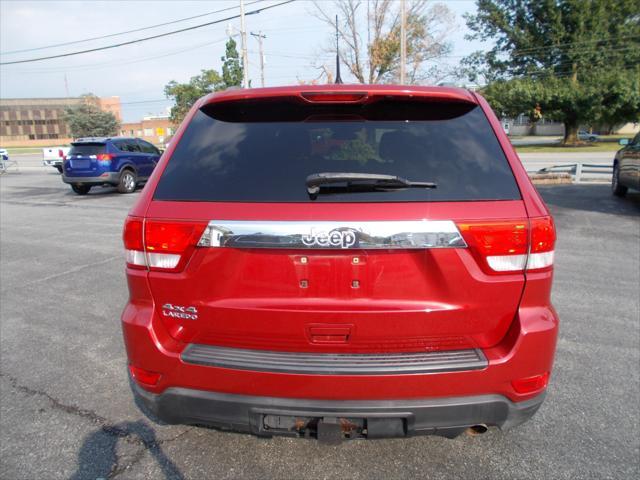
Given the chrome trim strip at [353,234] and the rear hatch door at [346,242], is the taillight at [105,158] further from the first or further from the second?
the chrome trim strip at [353,234]

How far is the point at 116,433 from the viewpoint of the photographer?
8.90ft

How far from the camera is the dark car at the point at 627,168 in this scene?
31.2 ft

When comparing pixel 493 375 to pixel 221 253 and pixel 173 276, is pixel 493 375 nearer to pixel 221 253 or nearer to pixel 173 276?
pixel 221 253

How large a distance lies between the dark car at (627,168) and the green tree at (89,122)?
206 feet

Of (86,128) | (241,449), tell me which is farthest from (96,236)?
(86,128)

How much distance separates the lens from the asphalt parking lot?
7.89 feet

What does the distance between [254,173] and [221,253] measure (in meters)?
0.39

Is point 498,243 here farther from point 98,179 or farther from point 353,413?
point 98,179

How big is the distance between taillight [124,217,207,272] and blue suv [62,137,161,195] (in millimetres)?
14045

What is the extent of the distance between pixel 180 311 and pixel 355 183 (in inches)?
37.7

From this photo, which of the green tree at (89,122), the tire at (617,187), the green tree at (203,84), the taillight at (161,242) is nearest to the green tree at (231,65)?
the green tree at (203,84)

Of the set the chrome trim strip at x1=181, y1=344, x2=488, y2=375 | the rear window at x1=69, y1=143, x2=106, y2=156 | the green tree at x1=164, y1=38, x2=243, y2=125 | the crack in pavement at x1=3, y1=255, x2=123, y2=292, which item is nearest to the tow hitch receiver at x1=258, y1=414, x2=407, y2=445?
the chrome trim strip at x1=181, y1=344, x2=488, y2=375

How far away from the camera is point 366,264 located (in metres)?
1.87

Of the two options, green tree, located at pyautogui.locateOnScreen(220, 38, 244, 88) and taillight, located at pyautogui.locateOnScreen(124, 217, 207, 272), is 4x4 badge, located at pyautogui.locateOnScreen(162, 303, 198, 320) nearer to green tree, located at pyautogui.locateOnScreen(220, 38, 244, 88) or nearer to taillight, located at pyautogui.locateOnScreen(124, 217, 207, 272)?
taillight, located at pyautogui.locateOnScreen(124, 217, 207, 272)
